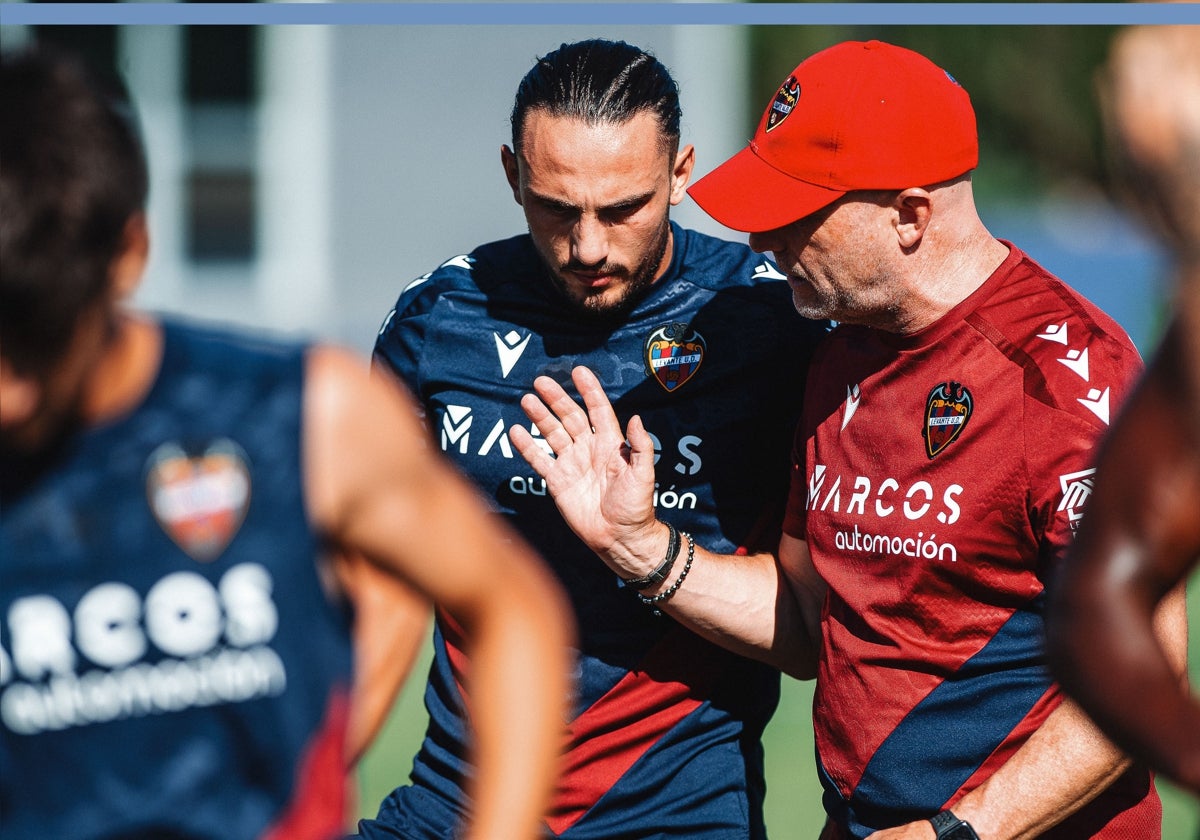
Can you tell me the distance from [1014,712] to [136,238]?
1955 millimetres

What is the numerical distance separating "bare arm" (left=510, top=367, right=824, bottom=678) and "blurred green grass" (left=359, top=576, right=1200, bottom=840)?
225 cm

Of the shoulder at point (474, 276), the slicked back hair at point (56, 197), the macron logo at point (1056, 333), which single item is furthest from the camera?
the shoulder at point (474, 276)

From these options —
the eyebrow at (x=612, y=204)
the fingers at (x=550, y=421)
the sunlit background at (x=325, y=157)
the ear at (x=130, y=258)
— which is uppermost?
the ear at (x=130, y=258)

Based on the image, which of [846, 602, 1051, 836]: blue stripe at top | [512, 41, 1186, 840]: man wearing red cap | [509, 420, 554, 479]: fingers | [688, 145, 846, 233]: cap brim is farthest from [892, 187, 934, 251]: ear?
[509, 420, 554, 479]: fingers

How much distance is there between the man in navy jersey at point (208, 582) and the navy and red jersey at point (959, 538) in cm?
122

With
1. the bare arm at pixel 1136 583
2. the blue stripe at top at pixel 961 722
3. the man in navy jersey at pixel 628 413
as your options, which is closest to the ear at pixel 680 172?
the man in navy jersey at pixel 628 413

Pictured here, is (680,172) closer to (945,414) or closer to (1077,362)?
(945,414)

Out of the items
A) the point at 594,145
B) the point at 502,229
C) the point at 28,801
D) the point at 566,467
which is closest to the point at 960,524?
the point at 566,467

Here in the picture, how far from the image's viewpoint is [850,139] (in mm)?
3156

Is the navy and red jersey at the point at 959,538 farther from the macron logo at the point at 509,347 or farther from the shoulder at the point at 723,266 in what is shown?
the macron logo at the point at 509,347

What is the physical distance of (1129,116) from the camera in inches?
58.5

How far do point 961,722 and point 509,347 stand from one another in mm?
1343

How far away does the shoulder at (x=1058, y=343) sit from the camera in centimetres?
287

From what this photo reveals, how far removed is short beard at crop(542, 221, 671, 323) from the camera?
3.51 m
